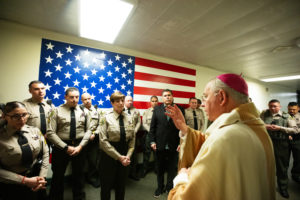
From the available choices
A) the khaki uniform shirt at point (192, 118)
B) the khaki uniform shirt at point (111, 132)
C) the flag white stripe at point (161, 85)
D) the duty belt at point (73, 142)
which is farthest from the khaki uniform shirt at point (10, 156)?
the khaki uniform shirt at point (192, 118)

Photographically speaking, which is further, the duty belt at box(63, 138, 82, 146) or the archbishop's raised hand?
the duty belt at box(63, 138, 82, 146)

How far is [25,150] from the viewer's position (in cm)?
138

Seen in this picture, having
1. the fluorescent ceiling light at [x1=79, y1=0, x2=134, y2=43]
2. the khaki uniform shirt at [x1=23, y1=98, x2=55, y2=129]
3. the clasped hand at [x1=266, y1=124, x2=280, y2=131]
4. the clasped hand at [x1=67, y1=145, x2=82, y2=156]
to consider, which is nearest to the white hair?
the fluorescent ceiling light at [x1=79, y1=0, x2=134, y2=43]

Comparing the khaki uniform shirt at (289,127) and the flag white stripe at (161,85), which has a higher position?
the flag white stripe at (161,85)

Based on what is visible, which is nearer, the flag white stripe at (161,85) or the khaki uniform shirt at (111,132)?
the khaki uniform shirt at (111,132)

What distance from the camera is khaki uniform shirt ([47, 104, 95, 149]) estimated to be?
6.42 feet

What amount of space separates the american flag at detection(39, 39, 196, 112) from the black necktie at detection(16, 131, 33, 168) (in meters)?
1.42

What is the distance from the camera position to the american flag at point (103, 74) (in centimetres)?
269

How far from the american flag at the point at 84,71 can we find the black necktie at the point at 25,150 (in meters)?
1.42

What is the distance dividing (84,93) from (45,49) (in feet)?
3.77

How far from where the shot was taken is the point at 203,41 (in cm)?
286

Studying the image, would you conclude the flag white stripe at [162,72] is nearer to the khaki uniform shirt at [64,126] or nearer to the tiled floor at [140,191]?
the khaki uniform shirt at [64,126]

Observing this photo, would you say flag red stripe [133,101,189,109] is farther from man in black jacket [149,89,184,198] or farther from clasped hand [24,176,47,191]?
clasped hand [24,176,47,191]

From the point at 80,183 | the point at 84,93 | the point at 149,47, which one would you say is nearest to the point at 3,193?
the point at 80,183
